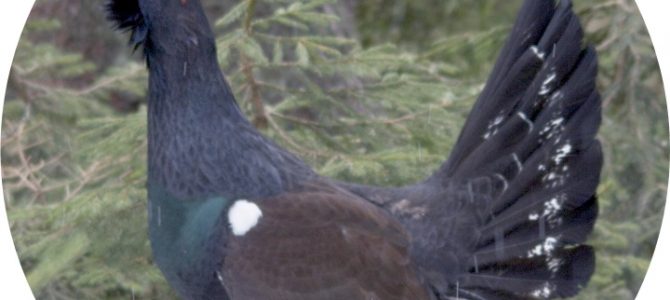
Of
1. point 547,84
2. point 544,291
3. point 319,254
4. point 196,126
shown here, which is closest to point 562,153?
point 547,84

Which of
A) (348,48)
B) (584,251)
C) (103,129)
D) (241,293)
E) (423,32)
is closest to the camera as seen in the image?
(241,293)

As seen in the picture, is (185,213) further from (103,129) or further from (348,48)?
(348,48)

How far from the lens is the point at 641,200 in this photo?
16.6 ft

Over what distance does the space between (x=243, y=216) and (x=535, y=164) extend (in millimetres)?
924

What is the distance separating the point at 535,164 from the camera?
13.0ft

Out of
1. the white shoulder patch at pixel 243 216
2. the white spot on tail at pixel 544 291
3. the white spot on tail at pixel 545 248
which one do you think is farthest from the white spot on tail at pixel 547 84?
the white shoulder patch at pixel 243 216

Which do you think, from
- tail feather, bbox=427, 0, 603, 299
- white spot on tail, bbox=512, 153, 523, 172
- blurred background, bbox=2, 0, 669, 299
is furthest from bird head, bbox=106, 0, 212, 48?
white spot on tail, bbox=512, 153, 523, 172

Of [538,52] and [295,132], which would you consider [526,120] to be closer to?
[538,52]

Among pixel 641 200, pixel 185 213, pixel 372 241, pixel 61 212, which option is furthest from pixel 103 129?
pixel 641 200

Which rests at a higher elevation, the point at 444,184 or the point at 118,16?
the point at 118,16

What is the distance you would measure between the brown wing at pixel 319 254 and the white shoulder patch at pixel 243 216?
0.05 feet

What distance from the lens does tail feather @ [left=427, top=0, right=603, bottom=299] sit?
388 cm

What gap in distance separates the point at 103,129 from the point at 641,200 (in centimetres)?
212

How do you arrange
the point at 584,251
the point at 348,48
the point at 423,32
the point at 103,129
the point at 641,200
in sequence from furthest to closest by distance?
the point at 423,32, the point at 348,48, the point at 641,200, the point at 103,129, the point at 584,251
